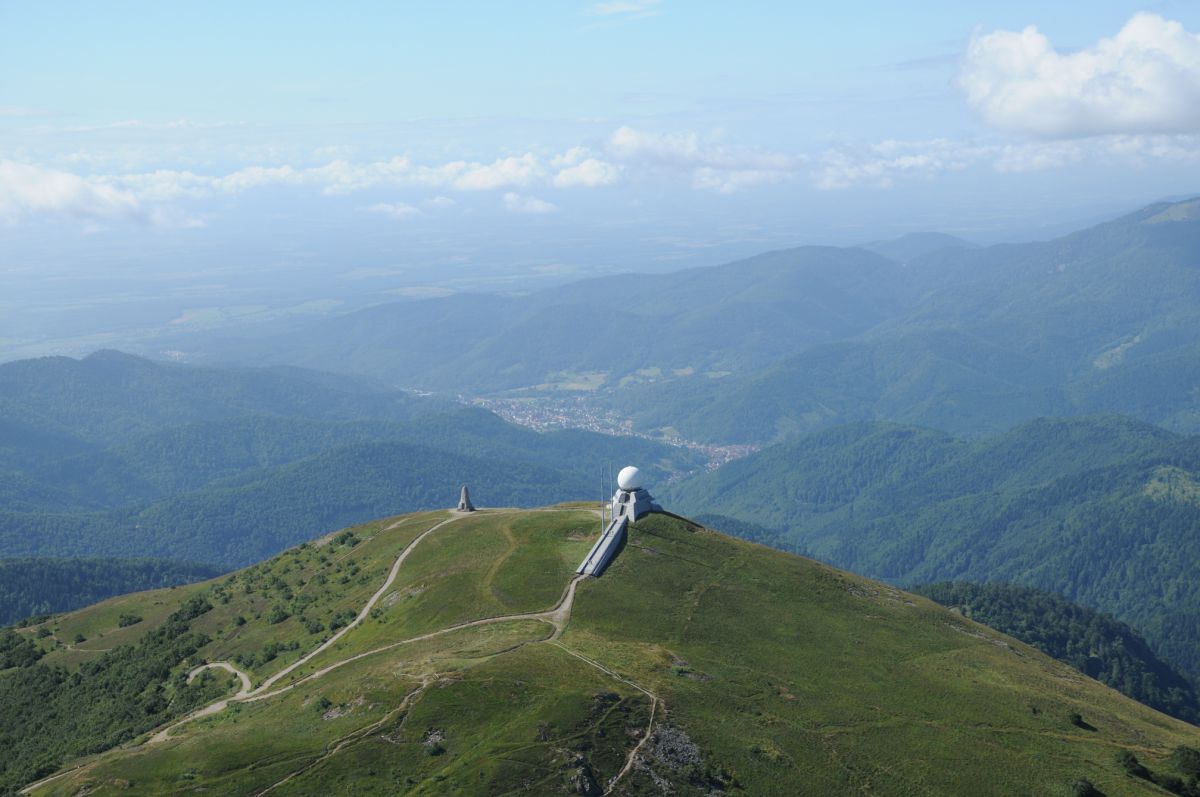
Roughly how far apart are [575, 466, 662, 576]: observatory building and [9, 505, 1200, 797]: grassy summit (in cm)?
209

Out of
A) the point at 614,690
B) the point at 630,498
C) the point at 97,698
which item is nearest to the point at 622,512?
the point at 630,498

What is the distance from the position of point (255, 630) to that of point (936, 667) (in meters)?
72.0

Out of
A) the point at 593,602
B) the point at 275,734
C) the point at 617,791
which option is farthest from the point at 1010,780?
the point at 275,734

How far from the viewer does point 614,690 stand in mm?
77875

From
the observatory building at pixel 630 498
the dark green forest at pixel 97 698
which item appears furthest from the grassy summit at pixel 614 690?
the observatory building at pixel 630 498

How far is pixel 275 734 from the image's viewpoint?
75812 mm

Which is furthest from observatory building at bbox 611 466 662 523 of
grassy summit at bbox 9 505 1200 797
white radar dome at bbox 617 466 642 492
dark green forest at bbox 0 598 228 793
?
dark green forest at bbox 0 598 228 793

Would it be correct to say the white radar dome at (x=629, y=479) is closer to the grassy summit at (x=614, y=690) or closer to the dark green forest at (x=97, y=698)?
the grassy summit at (x=614, y=690)

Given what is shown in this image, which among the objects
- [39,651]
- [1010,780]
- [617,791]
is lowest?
[39,651]

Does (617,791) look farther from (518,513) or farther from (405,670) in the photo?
(518,513)

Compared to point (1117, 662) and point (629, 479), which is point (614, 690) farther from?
point (1117, 662)

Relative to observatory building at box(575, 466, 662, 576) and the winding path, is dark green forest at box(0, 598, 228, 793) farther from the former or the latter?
observatory building at box(575, 466, 662, 576)

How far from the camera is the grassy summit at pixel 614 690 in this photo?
70.4m

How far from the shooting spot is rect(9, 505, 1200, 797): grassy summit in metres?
70.4
